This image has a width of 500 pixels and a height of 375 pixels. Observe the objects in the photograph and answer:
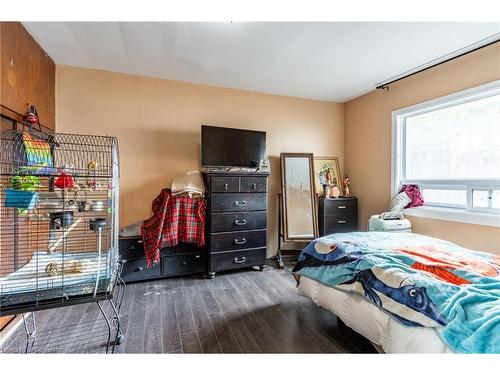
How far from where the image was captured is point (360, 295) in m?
1.41

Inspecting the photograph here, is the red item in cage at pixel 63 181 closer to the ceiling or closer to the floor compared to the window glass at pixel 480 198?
closer to the ceiling

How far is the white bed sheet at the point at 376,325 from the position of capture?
1.04m

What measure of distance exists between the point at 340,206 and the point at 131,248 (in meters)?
2.85

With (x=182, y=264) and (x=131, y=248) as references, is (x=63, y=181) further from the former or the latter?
(x=182, y=264)

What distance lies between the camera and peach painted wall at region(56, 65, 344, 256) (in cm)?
273

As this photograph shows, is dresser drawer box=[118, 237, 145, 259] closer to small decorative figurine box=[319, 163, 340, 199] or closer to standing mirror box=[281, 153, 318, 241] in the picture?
standing mirror box=[281, 153, 318, 241]

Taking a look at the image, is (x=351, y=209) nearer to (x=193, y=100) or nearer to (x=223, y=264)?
(x=223, y=264)

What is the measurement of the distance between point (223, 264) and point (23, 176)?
79.5 inches

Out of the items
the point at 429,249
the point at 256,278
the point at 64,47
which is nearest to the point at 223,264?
the point at 256,278

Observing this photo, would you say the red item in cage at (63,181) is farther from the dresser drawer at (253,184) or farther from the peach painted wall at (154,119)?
the dresser drawer at (253,184)

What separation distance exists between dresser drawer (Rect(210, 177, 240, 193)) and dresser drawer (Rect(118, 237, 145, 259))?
1.01 m

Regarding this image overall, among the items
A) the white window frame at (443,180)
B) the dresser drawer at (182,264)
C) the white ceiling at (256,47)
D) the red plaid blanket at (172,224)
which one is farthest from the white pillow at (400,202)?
the dresser drawer at (182,264)

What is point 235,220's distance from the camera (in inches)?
113

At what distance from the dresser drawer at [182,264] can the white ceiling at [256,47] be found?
7.29ft
